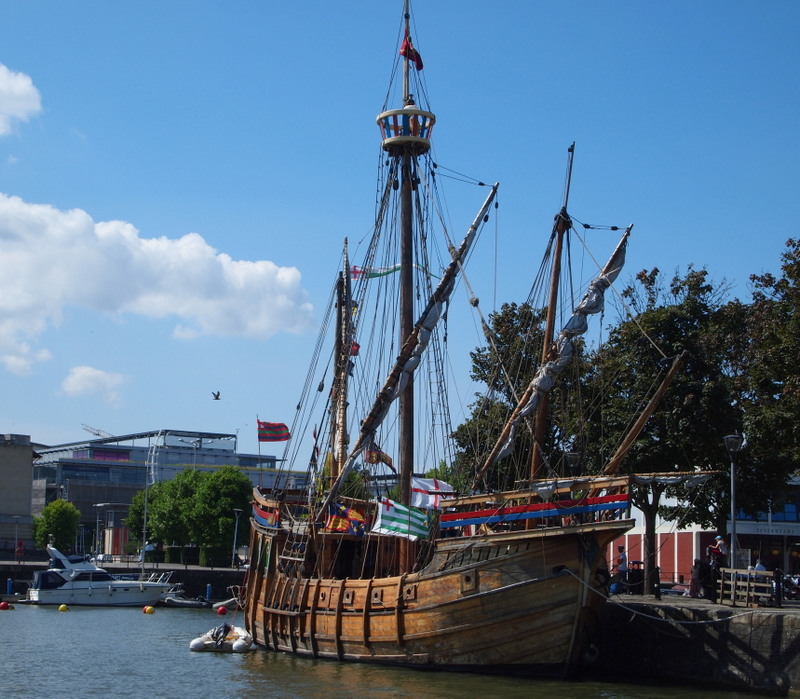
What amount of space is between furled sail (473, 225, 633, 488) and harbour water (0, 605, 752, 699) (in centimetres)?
738

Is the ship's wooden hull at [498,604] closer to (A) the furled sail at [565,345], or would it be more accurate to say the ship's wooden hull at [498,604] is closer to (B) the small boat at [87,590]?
(A) the furled sail at [565,345]

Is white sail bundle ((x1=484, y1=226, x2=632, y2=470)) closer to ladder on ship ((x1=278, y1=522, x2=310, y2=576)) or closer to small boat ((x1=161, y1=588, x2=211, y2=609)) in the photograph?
ladder on ship ((x1=278, y1=522, x2=310, y2=576))

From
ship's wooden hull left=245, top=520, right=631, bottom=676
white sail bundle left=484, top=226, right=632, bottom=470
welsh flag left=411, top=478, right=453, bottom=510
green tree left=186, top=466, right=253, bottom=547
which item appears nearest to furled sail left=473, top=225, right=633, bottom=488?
white sail bundle left=484, top=226, right=632, bottom=470

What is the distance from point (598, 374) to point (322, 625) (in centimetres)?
1727

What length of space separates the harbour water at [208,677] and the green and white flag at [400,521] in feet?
12.6

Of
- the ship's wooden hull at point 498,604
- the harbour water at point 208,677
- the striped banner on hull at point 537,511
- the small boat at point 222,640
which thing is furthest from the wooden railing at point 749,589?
the small boat at point 222,640

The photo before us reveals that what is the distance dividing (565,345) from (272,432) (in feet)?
70.4

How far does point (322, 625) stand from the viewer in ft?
110

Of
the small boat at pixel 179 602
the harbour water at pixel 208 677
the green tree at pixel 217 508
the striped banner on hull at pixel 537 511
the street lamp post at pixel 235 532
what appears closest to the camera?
the harbour water at pixel 208 677

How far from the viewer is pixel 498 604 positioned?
28625mm

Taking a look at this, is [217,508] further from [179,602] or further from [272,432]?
[272,432]

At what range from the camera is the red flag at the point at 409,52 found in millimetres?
40581

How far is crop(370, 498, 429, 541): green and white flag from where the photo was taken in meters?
31.3

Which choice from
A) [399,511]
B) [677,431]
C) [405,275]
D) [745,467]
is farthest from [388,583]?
[745,467]
